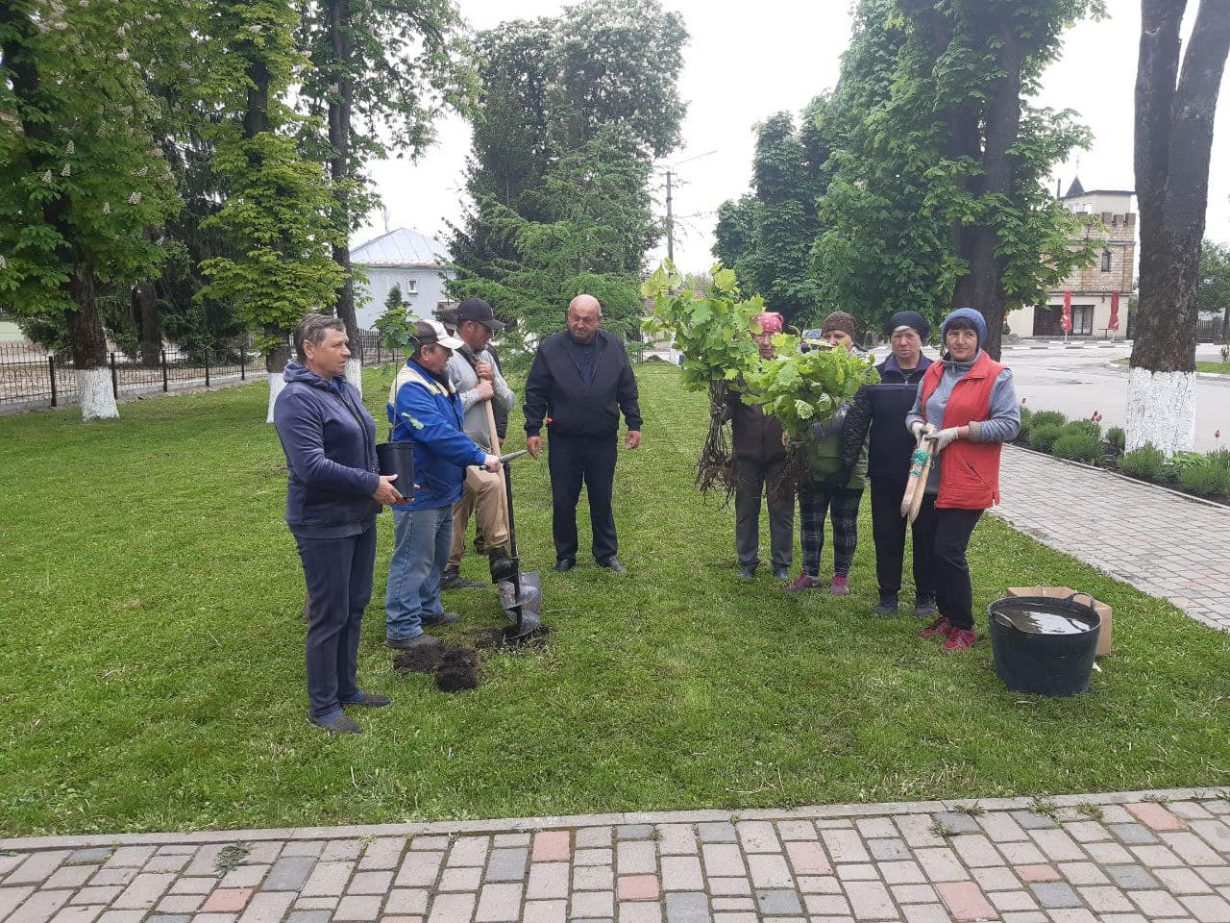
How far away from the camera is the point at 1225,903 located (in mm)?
2869

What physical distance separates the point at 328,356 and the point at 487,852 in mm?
2227

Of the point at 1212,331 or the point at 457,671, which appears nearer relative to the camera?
the point at 457,671

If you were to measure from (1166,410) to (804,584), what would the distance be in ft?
24.4

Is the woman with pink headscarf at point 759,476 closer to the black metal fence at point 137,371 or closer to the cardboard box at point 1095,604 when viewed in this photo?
the cardboard box at point 1095,604

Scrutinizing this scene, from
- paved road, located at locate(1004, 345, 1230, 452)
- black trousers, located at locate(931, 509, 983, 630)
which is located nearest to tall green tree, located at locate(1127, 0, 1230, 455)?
paved road, located at locate(1004, 345, 1230, 452)

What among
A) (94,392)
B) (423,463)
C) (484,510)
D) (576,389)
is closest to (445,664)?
(423,463)

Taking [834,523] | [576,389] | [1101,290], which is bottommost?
[834,523]

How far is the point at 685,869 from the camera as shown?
3096 mm

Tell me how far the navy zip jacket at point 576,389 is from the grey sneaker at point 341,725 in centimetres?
277

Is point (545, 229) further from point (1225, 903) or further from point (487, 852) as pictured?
point (1225, 903)

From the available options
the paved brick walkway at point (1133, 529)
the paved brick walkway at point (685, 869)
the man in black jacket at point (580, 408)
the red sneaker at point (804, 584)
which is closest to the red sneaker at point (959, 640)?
the red sneaker at point (804, 584)

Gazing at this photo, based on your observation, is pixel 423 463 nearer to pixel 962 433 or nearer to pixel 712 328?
pixel 712 328

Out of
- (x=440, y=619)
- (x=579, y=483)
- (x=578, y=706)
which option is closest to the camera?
(x=578, y=706)

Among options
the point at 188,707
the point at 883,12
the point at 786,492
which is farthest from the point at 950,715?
the point at 883,12
